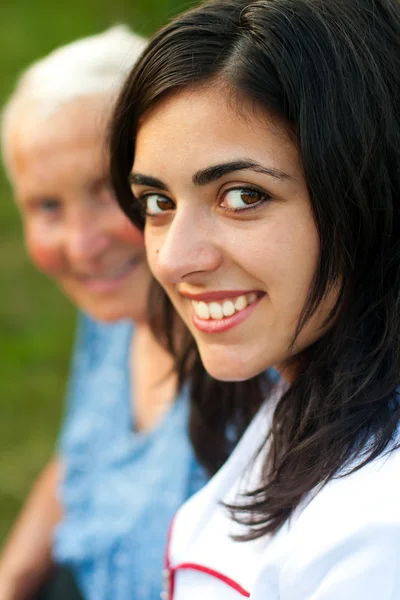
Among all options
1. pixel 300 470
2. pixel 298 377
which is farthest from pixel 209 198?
pixel 300 470

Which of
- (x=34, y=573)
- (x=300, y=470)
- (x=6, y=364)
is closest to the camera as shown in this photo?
(x=300, y=470)

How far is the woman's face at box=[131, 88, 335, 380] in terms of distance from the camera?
48.9 inches

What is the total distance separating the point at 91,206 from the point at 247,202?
1.00 metres

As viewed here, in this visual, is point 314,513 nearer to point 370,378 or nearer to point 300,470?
point 300,470

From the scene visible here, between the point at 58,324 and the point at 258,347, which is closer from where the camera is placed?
the point at 258,347

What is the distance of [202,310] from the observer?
55.7 inches

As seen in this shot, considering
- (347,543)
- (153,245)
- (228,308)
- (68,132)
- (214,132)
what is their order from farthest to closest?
1. (68,132)
2. (153,245)
3. (228,308)
4. (214,132)
5. (347,543)

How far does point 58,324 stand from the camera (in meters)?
4.48

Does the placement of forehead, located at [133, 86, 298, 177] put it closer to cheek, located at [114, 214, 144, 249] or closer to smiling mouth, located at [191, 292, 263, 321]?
smiling mouth, located at [191, 292, 263, 321]

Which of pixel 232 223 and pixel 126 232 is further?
pixel 126 232

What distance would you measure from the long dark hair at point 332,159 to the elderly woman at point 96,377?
705mm

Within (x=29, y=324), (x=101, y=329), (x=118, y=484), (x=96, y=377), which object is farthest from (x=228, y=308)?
(x=29, y=324)

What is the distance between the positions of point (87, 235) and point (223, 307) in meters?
0.93

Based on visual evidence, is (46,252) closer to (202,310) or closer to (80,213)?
(80,213)
